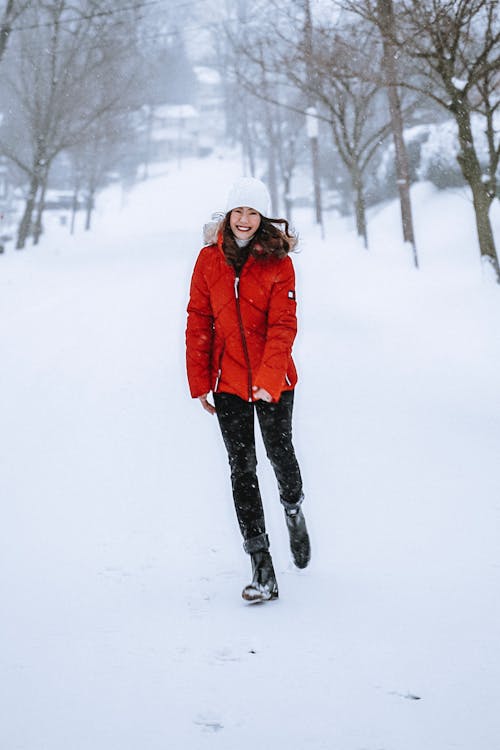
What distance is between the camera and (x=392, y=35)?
9.98 m

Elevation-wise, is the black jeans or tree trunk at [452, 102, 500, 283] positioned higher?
tree trunk at [452, 102, 500, 283]

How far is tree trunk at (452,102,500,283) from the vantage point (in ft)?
34.3

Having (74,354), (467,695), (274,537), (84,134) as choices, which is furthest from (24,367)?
(84,134)

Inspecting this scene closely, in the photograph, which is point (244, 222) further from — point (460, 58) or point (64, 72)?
point (64, 72)

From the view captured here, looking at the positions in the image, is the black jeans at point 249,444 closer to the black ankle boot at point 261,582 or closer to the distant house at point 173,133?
the black ankle boot at point 261,582

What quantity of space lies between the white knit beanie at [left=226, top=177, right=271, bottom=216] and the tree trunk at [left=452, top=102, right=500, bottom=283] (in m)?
8.45

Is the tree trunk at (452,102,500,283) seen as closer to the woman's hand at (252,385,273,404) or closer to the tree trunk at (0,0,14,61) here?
the woman's hand at (252,385,273,404)

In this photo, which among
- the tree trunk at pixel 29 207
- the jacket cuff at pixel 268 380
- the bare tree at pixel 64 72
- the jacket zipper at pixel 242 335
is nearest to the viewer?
the jacket cuff at pixel 268 380

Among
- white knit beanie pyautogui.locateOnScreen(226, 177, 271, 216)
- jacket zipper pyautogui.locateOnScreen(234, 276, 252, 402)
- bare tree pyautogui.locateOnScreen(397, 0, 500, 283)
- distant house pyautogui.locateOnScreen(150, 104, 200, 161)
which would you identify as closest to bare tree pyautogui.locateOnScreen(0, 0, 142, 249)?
bare tree pyautogui.locateOnScreen(397, 0, 500, 283)

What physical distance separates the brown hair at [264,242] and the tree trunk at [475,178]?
8.50 meters

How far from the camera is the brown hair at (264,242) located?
3070mm

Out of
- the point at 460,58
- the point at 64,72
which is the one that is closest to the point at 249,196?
the point at 460,58

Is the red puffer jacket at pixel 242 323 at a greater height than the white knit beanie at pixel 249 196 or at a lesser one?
lesser

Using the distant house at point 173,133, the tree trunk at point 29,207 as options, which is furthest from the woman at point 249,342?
the distant house at point 173,133
